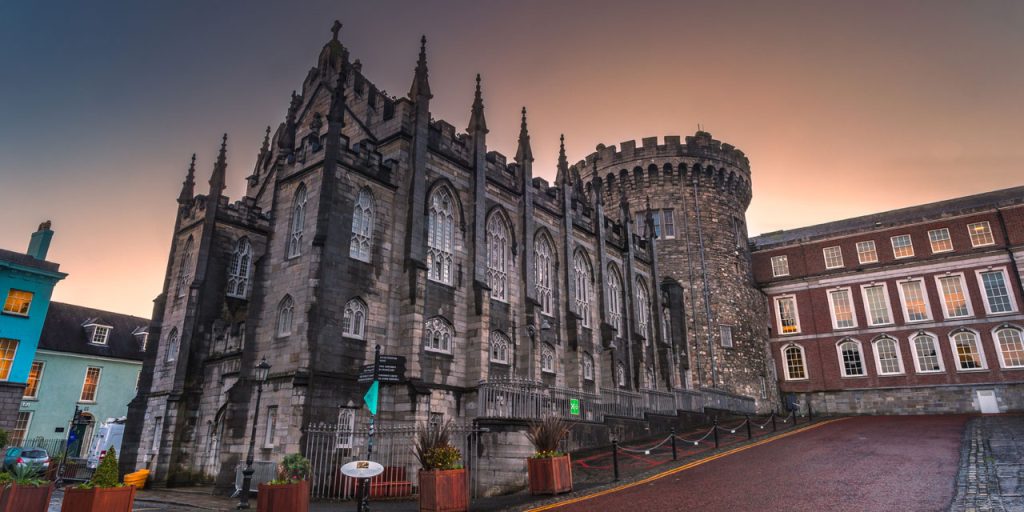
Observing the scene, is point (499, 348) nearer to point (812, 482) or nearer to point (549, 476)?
point (549, 476)

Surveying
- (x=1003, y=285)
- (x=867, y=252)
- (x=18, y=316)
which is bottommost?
(x=18, y=316)

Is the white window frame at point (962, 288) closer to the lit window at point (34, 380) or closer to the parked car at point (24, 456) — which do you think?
the parked car at point (24, 456)

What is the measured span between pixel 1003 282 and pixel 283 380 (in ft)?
142

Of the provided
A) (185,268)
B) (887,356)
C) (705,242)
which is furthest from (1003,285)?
(185,268)

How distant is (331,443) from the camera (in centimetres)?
1798

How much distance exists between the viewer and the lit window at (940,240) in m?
39.4

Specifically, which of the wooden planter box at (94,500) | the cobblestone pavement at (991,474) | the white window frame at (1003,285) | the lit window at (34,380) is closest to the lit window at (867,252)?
the white window frame at (1003,285)

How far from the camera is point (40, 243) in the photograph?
33.6 meters

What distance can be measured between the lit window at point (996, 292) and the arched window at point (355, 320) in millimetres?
39674

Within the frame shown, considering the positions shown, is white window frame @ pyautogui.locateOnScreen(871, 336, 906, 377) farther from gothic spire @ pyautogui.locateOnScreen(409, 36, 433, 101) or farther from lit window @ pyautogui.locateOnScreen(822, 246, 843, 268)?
gothic spire @ pyautogui.locateOnScreen(409, 36, 433, 101)

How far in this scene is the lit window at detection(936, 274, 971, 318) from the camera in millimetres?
38125

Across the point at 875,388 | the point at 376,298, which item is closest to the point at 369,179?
the point at 376,298

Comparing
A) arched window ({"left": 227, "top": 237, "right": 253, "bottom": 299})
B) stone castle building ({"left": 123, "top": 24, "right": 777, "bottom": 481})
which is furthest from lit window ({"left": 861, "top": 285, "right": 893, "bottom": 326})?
arched window ({"left": 227, "top": 237, "right": 253, "bottom": 299})

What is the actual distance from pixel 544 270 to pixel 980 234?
30.6 meters
